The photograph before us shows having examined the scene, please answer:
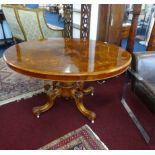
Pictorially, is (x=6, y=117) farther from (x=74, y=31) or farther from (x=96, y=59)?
(x=74, y=31)

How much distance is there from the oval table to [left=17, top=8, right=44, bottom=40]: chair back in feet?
3.08

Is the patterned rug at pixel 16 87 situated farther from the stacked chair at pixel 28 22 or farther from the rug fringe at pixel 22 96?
the stacked chair at pixel 28 22

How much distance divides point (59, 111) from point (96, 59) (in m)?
0.75

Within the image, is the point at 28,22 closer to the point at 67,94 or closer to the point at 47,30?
the point at 47,30

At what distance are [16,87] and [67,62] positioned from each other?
1.14m

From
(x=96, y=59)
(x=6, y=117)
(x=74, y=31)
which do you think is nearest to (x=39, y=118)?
(x=6, y=117)

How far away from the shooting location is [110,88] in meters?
2.37

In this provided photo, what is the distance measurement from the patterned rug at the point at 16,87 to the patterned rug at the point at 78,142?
0.80 meters

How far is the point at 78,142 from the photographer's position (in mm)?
1553

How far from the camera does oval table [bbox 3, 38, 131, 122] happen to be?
1.31 meters

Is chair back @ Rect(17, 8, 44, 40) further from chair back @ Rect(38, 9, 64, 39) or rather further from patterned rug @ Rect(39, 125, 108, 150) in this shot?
patterned rug @ Rect(39, 125, 108, 150)

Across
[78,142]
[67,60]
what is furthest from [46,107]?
[67,60]

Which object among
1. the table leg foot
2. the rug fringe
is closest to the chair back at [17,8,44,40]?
the rug fringe
